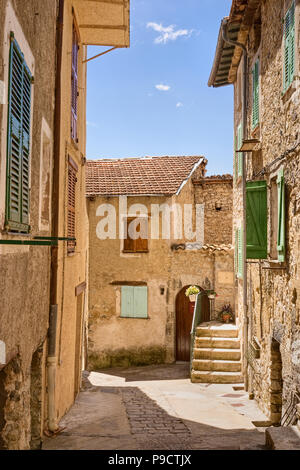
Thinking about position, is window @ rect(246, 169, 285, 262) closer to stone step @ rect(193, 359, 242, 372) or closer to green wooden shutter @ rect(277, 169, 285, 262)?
green wooden shutter @ rect(277, 169, 285, 262)

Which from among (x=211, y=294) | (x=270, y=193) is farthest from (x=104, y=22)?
(x=211, y=294)

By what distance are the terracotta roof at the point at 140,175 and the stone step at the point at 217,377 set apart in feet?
20.9

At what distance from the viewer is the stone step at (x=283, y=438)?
449cm

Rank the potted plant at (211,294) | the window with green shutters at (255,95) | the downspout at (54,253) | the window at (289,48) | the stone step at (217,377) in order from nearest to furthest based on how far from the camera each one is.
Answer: the window at (289,48) → the downspout at (54,253) → the window with green shutters at (255,95) → the stone step at (217,377) → the potted plant at (211,294)

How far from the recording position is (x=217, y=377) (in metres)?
11.9

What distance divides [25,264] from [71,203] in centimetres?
418

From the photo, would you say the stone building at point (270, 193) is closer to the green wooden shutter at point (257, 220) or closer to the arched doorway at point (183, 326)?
the green wooden shutter at point (257, 220)

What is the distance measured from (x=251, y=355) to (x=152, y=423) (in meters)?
3.14

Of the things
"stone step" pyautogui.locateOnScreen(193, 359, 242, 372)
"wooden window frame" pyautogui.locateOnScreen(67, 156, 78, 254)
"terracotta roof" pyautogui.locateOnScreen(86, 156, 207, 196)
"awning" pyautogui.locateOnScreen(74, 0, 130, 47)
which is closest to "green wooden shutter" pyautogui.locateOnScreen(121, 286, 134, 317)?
"terracotta roof" pyautogui.locateOnScreen(86, 156, 207, 196)

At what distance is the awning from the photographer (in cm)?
898

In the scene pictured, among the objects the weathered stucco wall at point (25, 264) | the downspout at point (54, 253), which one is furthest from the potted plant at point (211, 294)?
the weathered stucco wall at point (25, 264)

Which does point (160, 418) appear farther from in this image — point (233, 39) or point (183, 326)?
point (233, 39)

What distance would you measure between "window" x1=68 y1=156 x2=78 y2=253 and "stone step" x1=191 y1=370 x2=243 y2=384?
17.7 ft

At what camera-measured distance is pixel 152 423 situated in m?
8.05
